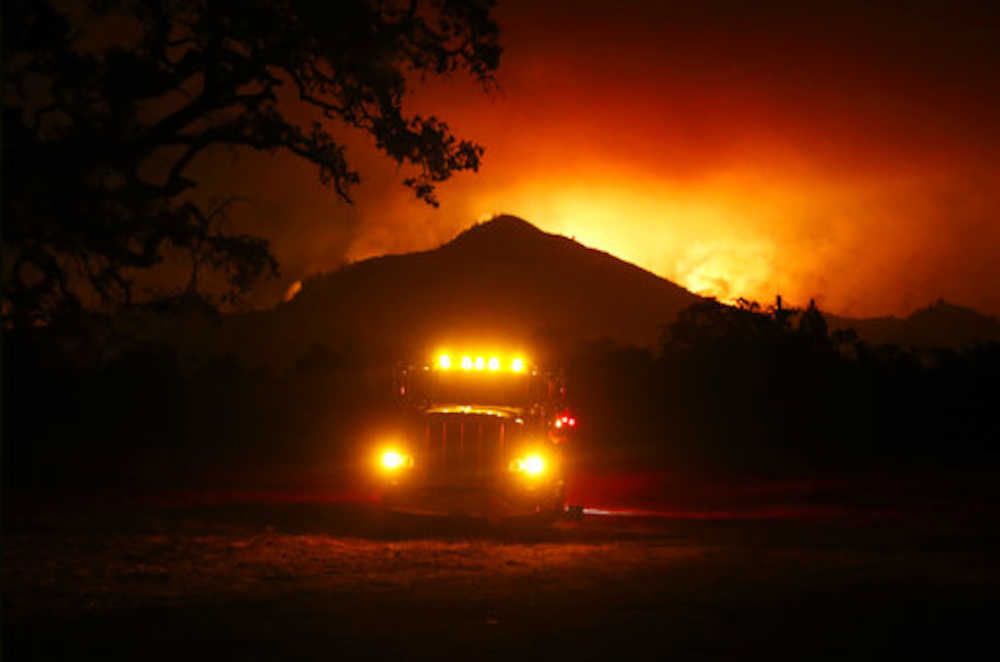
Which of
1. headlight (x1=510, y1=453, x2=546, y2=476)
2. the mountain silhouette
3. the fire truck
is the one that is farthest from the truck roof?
the mountain silhouette

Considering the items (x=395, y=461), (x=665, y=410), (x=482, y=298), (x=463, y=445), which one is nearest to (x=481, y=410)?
(x=463, y=445)

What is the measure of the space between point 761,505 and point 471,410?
9123 mm

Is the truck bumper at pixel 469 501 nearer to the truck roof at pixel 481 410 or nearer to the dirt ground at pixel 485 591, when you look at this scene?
the dirt ground at pixel 485 591

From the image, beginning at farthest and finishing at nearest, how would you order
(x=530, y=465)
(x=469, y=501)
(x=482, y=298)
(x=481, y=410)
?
(x=482, y=298)
(x=481, y=410)
(x=530, y=465)
(x=469, y=501)

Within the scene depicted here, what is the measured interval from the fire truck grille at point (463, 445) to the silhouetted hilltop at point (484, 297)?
11304cm

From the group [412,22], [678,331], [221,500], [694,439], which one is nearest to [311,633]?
[412,22]

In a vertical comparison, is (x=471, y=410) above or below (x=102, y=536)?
above

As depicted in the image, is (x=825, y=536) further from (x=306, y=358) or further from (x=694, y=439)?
(x=306, y=358)

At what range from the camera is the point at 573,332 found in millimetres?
137625

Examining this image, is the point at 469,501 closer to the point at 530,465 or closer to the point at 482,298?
the point at 530,465

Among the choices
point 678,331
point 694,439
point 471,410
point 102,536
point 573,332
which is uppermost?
point 573,332

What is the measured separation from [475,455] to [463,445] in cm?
23

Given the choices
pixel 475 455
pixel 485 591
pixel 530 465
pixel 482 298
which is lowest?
pixel 485 591

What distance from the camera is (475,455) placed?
1709cm
